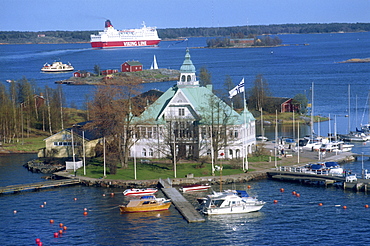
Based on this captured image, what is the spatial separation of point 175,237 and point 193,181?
1462 cm

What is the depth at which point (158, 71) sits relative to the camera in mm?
184250

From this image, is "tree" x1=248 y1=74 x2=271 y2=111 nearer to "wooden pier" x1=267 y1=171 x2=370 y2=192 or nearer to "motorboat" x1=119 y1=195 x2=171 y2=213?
"wooden pier" x1=267 y1=171 x2=370 y2=192

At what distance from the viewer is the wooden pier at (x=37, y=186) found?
191 feet

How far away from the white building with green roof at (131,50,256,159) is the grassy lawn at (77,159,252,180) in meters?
1.67

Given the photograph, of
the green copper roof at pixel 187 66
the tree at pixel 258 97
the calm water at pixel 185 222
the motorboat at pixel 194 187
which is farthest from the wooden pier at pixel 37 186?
the tree at pixel 258 97

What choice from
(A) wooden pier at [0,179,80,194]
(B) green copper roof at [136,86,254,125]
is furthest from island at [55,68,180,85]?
(A) wooden pier at [0,179,80,194]

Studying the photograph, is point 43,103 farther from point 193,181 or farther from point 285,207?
point 285,207

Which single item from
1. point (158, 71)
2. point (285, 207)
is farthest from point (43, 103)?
point (158, 71)

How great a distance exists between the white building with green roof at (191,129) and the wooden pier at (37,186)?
775 centimetres

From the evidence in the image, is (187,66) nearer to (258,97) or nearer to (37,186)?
(37,186)

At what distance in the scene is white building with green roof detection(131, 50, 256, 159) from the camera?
66.1m

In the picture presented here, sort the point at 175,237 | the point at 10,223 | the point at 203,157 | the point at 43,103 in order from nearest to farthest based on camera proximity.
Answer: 1. the point at 175,237
2. the point at 10,223
3. the point at 203,157
4. the point at 43,103

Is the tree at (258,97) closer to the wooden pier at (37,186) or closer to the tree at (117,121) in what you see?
the tree at (117,121)

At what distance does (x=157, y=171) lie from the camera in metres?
62.5
